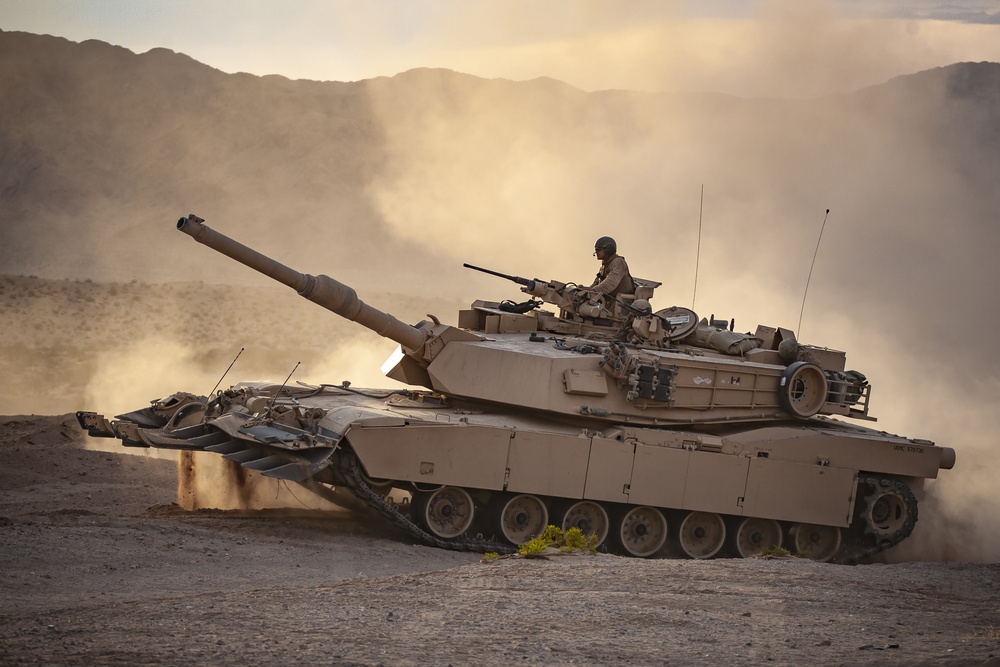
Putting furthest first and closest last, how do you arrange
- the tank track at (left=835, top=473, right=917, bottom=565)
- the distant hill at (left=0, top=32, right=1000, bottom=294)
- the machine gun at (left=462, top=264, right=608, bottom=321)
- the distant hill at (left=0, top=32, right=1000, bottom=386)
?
the distant hill at (left=0, top=32, right=1000, bottom=294), the distant hill at (left=0, top=32, right=1000, bottom=386), the machine gun at (left=462, top=264, right=608, bottom=321), the tank track at (left=835, top=473, right=917, bottom=565)

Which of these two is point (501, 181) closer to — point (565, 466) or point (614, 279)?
point (614, 279)

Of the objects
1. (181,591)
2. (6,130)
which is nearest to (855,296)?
(181,591)

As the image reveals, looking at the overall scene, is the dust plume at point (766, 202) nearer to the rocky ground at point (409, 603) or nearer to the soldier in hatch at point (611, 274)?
the soldier in hatch at point (611, 274)

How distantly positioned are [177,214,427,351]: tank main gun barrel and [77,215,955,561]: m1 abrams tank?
27 millimetres

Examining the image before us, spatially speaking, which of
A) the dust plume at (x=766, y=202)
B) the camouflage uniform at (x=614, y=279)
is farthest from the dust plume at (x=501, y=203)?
the camouflage uniform at (x=614, y=279)

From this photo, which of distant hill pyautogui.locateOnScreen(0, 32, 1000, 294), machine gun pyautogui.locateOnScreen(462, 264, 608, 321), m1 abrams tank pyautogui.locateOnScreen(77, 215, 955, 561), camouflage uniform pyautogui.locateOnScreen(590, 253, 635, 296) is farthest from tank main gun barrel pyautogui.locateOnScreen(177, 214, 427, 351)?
distant hill pyautogui.locateOnScreen(0, 32, 1000, 294)

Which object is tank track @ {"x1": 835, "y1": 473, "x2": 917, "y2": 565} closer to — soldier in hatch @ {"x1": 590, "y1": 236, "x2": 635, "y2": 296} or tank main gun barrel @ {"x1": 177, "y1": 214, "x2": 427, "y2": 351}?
soldier in hatch @ {"x1": 590, "y1": 236, "x2": 635, "y2": 296}

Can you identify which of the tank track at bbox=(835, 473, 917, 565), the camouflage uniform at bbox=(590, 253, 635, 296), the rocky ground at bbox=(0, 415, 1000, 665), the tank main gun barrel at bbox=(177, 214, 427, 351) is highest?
the camouflage uniform at bbox=(590, 253, 635, 296)

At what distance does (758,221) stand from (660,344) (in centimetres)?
3031

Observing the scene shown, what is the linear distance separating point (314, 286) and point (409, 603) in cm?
572

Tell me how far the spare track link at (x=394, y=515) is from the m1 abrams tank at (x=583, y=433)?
27mm

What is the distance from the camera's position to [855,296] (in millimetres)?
39656

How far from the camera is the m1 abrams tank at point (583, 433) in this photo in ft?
45.8

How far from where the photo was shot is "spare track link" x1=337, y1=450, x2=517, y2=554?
13.6m
